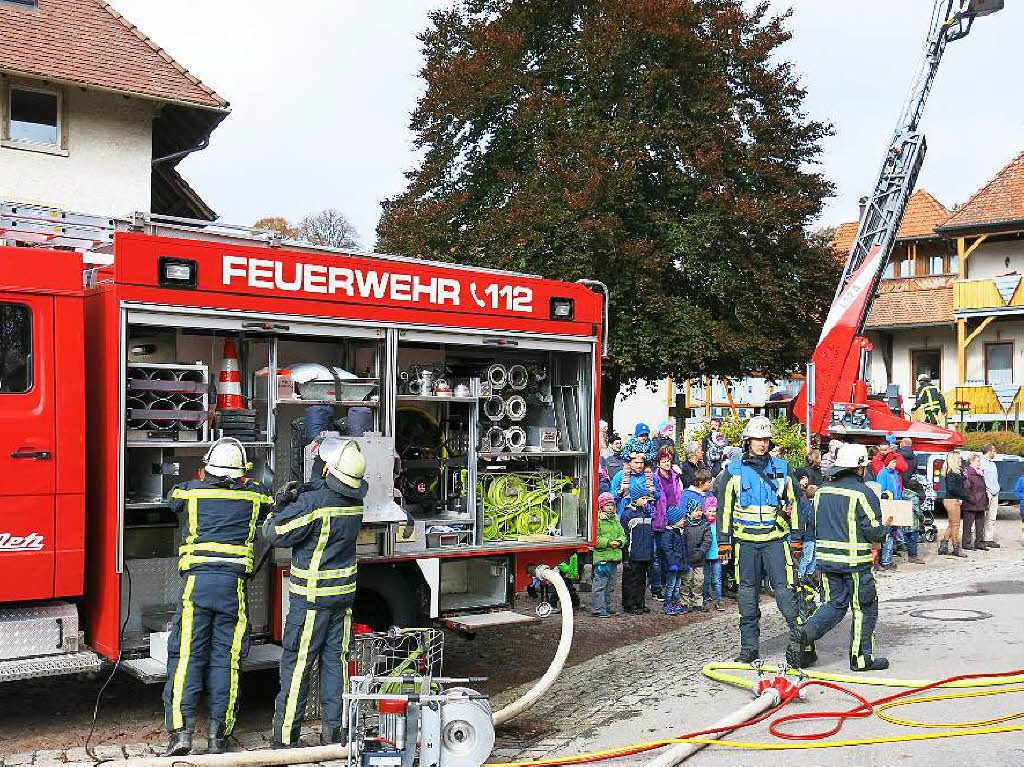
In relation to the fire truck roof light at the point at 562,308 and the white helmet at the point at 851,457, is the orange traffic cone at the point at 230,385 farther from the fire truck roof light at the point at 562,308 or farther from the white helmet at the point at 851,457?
the white helmet at the point at 851,457

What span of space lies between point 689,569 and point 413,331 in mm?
5409

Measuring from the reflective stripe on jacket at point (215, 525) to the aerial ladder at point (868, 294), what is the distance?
39.3ft

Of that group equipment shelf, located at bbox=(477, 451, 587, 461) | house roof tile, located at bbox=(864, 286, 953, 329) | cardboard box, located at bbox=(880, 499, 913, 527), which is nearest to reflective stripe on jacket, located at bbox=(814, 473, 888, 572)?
equipment shelf, located at bbox=(477, 451, 587, 461)

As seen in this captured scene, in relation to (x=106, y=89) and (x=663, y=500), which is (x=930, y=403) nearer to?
(x=663, y=500)

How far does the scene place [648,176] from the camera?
21.4m

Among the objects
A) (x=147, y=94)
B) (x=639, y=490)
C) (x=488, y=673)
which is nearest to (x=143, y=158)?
(x=147, y=94)

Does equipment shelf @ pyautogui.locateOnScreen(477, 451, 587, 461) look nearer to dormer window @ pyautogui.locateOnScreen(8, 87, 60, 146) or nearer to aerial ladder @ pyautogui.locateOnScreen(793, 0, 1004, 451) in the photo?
aerial ladder @ pyautogui.locateOnScreen(793, 0, 1004, 451)

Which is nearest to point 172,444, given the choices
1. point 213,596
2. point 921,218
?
point 213,596

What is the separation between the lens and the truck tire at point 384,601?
714cm

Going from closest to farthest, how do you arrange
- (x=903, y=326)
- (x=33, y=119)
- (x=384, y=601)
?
1. (x=384, y=601)
2. (x=33, y=119)
3. (x=903, y=326)

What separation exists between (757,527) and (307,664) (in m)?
3.78

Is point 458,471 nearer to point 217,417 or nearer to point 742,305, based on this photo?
point 217,417

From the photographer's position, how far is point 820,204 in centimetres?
2189

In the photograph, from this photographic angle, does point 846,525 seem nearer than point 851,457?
Yes
